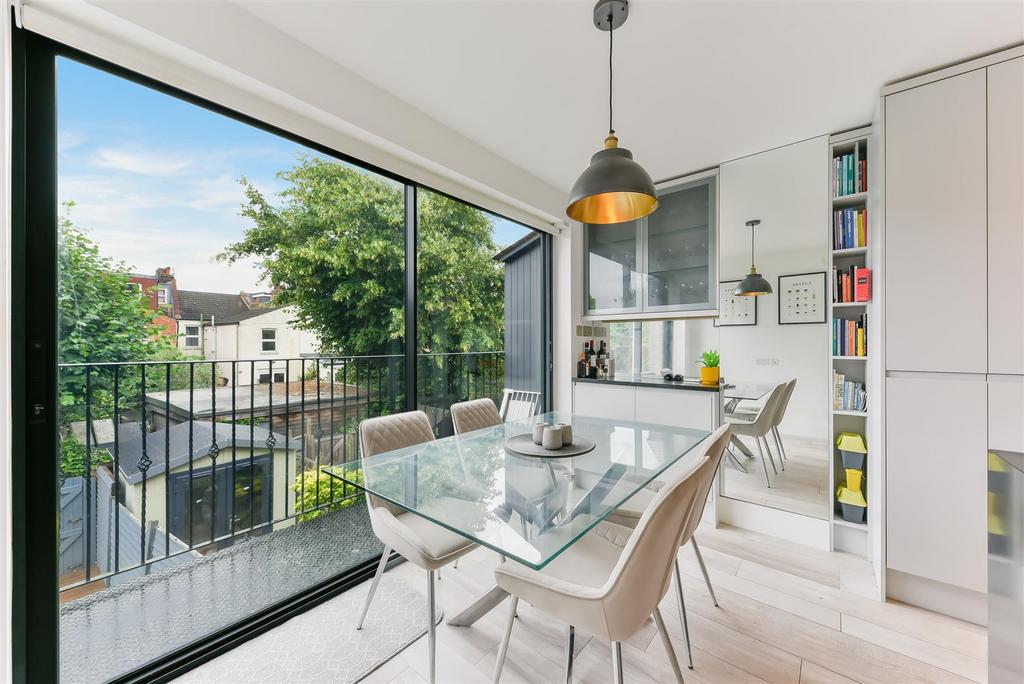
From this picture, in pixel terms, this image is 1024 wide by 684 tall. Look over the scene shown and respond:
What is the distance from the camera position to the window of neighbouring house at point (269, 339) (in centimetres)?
203

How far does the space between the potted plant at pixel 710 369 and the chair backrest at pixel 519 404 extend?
1261 millimetres

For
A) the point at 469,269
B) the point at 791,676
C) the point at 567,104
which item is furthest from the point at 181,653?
the point at 567,104

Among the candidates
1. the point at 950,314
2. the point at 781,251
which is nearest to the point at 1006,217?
the point at 950,314

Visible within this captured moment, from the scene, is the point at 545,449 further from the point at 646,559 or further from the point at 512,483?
the point at 646,559

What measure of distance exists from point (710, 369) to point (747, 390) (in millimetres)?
270

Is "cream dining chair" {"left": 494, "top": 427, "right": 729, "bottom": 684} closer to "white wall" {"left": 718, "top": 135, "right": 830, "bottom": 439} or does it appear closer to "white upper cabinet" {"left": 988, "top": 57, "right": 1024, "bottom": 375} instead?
"white upper cabinet" {"left": 988, "top": 57, "right": 1024, "bottom": 375}

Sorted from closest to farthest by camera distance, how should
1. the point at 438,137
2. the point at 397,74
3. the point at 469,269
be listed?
the point at 397,74, the point at 438,137, the point at 469,269

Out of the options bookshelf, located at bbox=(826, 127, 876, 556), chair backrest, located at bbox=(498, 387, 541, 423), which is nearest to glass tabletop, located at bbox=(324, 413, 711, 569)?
bookshelf, located at bbox=(826, 127, 876, 556)

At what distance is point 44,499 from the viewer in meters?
1.25

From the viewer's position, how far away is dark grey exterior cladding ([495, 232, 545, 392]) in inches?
134

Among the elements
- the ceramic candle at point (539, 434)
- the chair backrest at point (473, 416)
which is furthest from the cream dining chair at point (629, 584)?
the chair backrest at point (473, 416)

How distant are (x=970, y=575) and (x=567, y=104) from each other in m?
2.88

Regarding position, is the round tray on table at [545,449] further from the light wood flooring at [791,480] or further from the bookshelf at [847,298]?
the bookshelf at [847,298]

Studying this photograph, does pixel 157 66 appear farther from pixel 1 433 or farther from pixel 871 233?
pixel 871 233
